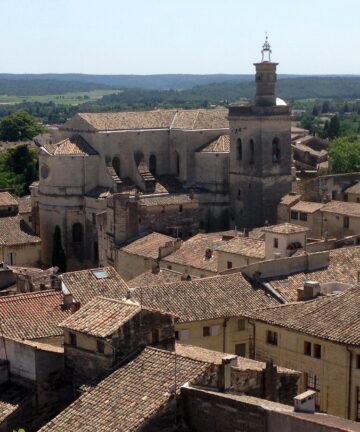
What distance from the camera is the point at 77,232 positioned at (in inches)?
2798

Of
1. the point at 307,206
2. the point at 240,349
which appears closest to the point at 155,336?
the point at 240,349

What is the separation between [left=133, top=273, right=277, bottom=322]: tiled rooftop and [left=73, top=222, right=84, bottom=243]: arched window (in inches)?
1219

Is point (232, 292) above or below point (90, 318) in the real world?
below

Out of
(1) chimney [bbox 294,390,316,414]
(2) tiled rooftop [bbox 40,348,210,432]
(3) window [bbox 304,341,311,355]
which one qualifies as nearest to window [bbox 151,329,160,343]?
(2) tiled rooftop [bbox 40,348,210,432]

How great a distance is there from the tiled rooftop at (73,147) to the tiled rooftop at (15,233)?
5.83 metres

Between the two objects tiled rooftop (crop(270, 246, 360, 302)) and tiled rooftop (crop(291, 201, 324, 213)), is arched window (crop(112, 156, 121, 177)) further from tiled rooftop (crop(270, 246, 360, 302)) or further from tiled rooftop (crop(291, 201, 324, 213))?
tiled rooftop (crop(270, 246, 360, 302))

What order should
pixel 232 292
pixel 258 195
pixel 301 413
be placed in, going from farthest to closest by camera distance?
pixel 258 195, pixel 232 292, pixel 301 413

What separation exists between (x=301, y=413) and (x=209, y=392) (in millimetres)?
2198

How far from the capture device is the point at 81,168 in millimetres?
70500

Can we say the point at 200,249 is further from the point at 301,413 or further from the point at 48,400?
the point at 301,413

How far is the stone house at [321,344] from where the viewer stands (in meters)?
30.5

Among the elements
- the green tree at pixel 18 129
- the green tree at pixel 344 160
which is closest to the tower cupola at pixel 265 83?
the green tree at pixel 344 160

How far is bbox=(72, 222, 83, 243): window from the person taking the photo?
70750mm

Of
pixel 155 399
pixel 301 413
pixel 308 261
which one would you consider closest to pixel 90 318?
pixel 155 399
